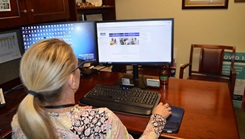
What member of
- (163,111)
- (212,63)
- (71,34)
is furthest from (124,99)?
(212,63)

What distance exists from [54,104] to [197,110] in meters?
0.79

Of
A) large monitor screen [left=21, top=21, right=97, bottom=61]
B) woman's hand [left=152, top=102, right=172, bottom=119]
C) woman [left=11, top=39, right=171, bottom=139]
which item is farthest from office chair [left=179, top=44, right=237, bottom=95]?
woman [left=11, top=39, right=171, bottom=139]

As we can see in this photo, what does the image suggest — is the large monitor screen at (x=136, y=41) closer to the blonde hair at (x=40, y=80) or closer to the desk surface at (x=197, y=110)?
the desk surface at (x=197, y=110)

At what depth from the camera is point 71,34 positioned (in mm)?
1685

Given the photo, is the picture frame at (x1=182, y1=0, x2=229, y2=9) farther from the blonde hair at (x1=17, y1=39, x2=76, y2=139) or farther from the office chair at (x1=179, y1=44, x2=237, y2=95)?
the blonde hair at (x1=17, y1=39, x2=76, y2=139)

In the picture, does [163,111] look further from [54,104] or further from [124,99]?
[54,104]

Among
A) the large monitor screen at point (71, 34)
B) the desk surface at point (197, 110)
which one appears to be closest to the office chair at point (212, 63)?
the desk surface at point (197, 110)

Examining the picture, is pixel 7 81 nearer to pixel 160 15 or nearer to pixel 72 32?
pixel 72 32

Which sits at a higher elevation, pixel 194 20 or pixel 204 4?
pixel 204 4

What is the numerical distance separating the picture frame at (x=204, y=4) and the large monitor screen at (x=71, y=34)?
1.58m

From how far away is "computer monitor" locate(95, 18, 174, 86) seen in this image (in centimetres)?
147

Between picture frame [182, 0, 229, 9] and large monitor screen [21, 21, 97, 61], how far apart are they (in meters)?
1.58

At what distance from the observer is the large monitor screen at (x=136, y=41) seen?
58.0 inches

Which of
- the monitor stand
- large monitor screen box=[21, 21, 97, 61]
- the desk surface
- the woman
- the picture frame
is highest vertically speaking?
the picture frame
